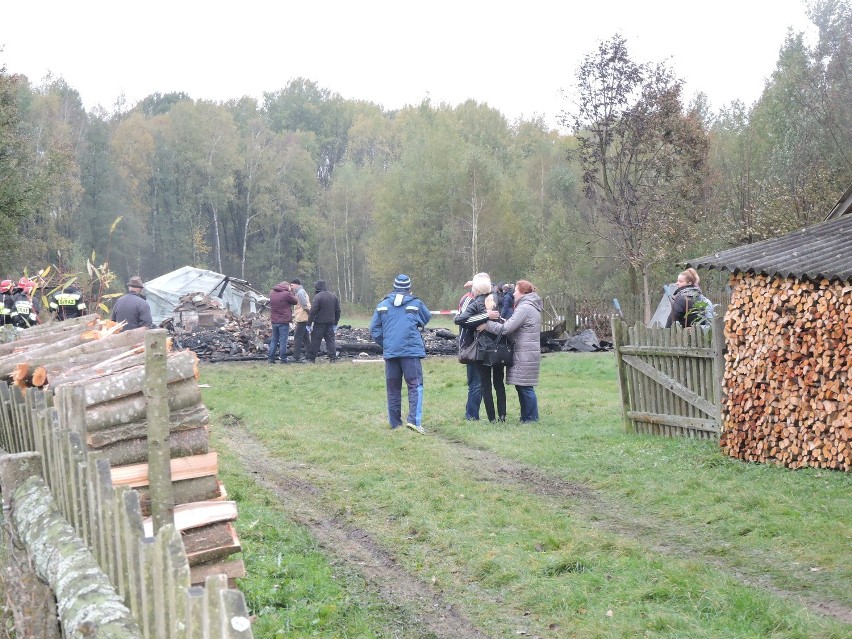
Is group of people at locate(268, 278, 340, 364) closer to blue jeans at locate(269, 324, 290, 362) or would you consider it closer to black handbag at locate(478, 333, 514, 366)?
blue jeans at locate(269, 324, 290, 362)

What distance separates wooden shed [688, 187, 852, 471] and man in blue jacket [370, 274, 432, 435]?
3870mm

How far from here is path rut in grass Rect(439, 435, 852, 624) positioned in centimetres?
609

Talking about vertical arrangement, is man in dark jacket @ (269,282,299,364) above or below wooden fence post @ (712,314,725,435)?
above

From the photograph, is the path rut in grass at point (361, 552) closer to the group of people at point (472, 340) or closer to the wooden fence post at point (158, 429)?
the wooden fence post at point (158, 429)

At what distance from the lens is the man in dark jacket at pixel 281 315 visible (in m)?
23.1

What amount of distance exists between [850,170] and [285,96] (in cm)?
6824

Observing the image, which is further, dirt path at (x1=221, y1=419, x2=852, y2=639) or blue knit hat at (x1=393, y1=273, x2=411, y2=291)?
blue knit hat at (x1=393, y1=273, x2=411, y2=291)

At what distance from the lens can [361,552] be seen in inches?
291

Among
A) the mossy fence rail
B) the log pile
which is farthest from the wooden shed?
the mossy fence rail

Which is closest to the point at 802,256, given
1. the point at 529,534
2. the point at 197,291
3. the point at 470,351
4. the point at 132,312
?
the point at 470,351

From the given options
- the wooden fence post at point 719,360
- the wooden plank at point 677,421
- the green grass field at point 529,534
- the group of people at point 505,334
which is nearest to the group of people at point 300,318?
the group of people at point 505,334

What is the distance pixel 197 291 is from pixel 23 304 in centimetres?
2221

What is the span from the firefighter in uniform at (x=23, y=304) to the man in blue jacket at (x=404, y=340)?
747 cm

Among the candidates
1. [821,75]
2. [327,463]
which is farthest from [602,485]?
[821,75]
